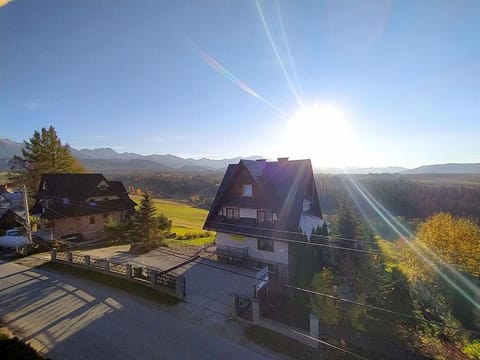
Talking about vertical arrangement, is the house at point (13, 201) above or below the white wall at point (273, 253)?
above

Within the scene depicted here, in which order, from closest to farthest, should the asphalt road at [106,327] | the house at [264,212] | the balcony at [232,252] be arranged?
the asphalt road at [106,327], the house at [264,212], the balcony at [232,252]

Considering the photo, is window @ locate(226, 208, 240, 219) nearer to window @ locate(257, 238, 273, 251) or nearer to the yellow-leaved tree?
window @ locate(257, 238, 273, 251)

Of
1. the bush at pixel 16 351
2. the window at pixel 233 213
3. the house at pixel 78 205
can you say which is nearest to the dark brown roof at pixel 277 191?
the window at pixel 233 213

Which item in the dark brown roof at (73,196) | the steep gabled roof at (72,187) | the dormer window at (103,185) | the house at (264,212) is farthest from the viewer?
the dormer window at (103,185)

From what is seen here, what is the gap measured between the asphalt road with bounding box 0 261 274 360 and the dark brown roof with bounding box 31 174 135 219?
16.9 meters

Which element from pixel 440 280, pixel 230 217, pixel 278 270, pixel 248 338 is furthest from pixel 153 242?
pixel 440 280

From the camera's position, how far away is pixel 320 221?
1114 inches

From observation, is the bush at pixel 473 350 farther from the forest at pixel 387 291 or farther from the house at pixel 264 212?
the house at pixel 264 212

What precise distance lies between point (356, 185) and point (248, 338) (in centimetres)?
8058

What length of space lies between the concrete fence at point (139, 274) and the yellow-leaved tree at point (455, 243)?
19028 millimetres

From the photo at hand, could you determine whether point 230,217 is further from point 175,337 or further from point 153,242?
point 175,337

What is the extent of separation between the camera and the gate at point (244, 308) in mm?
15186

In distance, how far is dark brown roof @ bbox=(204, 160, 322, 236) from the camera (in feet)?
74.0

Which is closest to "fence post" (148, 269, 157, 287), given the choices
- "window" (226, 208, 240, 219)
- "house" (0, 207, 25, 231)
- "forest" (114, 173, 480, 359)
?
"forest" (114, 173, 480, 359)
